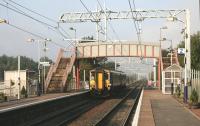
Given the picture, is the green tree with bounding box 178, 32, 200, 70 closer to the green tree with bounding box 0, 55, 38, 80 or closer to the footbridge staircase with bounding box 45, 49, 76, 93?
the footbridge staircase with bounding box 45, 49, 76, 93

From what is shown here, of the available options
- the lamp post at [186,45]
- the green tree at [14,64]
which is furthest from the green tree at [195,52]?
the green tree at [14,64]

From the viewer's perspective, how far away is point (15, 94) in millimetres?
52938

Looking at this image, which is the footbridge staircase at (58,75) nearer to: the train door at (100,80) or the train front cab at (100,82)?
the train front cab at (100,82)

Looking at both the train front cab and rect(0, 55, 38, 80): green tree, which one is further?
rect(0, 55, 38, 80): green tree

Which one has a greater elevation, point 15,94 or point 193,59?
point 193,59

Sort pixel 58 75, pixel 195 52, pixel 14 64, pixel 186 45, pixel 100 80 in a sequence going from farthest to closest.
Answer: pixel 14 64 < pixel 195 52 < pixel 58 75 < pixel 100 80 < pixel 186 45

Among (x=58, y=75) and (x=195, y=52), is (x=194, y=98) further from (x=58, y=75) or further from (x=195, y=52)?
(x=195, y=52)

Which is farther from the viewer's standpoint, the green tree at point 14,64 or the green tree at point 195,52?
the green tree at point 14,64

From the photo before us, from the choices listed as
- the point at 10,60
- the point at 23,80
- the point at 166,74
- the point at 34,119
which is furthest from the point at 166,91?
the point at 10,60

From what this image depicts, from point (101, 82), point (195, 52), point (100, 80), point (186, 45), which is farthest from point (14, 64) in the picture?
point (186, 45)

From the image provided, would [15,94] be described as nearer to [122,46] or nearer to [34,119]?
[122,46]

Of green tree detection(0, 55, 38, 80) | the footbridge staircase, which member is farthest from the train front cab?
green tree detection(0, 55, 38, 80)

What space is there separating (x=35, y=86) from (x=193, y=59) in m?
25.8

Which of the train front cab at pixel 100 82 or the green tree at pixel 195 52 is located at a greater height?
the green tree at pixel 195 52
